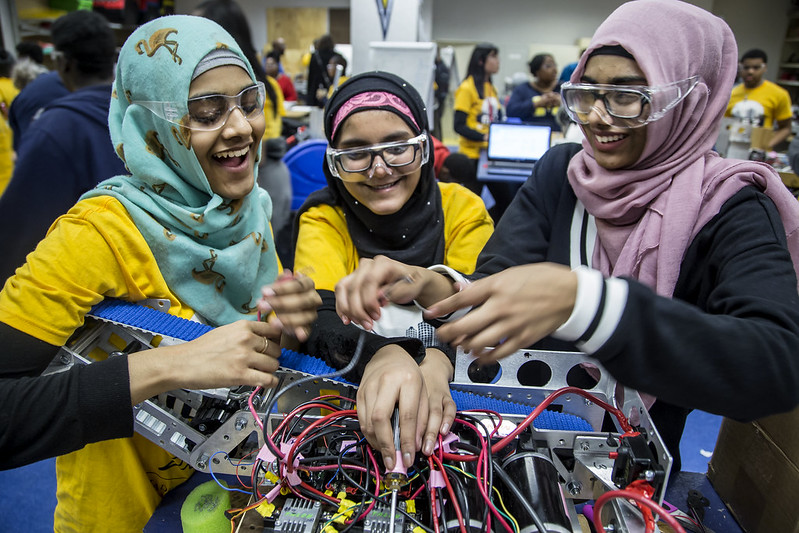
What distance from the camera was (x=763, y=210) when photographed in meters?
0.85

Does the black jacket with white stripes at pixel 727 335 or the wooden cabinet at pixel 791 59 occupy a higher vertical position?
the wooden cabinet at pixel 791 59

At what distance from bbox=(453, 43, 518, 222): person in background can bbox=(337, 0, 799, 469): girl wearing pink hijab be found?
3.30 m

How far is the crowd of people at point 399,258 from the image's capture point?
664 mm

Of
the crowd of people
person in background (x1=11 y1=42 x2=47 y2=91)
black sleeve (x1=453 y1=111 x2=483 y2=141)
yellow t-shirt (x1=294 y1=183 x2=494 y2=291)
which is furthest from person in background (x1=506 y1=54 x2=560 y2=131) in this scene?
person in background (x1=11 y1=42 x2=47 y2=91)

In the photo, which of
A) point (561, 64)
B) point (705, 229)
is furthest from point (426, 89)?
point (561, 64)

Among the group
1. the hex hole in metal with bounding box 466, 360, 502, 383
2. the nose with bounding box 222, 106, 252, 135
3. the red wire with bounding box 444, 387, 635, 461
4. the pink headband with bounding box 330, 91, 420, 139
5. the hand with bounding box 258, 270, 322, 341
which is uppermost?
the pink headband with bounding box 330, 91, 420, 139

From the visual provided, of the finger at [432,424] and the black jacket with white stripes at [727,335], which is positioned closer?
the black jacket with white stripes at [727,335]

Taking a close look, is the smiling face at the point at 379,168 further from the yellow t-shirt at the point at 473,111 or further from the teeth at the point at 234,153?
the yellow t-shirt at the point at 473,111

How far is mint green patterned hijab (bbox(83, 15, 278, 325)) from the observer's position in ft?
3.54

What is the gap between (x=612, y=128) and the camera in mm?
1002

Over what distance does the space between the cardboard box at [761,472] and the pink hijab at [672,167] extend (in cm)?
33

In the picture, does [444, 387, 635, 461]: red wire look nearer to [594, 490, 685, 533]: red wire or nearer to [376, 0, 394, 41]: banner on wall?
[594, 490, 685, 533]: red wire

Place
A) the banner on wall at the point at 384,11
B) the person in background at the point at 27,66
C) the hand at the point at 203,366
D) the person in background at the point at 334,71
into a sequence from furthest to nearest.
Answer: the person in background at the point at 334,71
the person in background at the point at 27,66
the banner on wall at the point at 384,11
the hand at the point at 203,366

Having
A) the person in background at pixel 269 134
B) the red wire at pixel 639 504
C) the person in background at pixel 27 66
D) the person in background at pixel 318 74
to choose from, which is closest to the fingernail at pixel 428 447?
the red wire at pixel 639 504
